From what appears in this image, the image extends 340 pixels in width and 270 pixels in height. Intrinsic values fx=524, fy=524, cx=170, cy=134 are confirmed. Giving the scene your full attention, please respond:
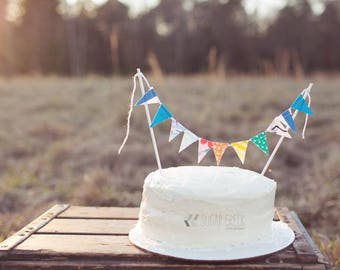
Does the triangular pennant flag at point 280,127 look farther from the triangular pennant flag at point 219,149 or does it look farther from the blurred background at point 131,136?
the blurred background at point 131,136

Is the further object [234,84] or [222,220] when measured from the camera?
[234,84]

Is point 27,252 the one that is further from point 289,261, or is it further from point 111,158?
point 111,158

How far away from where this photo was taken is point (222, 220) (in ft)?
6.18

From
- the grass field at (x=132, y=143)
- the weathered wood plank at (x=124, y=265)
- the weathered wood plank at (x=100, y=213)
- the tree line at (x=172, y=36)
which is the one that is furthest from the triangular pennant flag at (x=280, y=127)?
the tree line at (x=172, y=36)

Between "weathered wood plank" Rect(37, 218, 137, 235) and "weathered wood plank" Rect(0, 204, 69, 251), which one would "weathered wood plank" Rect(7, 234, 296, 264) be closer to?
"weathered wood plank" Rect(0, 204, 69, 251)

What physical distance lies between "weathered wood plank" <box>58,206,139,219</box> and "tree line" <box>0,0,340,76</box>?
1404 cm

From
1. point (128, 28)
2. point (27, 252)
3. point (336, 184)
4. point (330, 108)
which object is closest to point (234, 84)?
point (330, 108)

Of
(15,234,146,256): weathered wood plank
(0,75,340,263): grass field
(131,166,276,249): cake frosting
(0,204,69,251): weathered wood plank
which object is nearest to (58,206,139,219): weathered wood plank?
(0,204,69,251): weathered wood plank

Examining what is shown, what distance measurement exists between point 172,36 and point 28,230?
52.2ft

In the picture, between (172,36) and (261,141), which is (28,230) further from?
(172,36)

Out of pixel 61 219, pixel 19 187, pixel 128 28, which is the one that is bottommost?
pixel 19 187

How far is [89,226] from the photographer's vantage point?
7.69ft

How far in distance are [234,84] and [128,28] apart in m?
9.37

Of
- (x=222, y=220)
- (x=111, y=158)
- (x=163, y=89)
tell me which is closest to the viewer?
(x=222, y=220)
